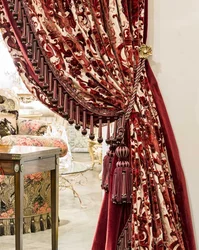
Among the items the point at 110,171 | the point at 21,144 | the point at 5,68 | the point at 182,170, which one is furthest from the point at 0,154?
the point at 5,68

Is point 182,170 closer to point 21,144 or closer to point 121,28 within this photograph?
point 121,28

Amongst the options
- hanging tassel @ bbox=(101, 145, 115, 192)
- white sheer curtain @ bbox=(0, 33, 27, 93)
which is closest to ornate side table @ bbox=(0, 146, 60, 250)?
hanging tassel @ bbox=(101, 145, 115, 192)

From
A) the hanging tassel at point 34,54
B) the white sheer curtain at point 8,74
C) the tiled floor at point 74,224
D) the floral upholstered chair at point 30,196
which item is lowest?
the tiled floor at point 74,224

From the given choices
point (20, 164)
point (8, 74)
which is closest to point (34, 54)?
point (20, 164)

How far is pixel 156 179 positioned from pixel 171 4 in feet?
2.53

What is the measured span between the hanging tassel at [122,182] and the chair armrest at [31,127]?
7.68 ft

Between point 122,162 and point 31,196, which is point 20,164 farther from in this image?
point 122,162

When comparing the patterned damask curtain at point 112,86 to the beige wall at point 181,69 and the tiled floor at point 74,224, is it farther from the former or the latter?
the tiled floor at point 74,224

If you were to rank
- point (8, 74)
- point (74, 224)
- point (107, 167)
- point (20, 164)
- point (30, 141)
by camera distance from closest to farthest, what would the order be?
point (107, 167), point (20, 164), point (30, 141), point (74, 224), point (8, 74)

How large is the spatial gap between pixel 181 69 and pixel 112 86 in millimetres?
345

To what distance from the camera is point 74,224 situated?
4.33 metres

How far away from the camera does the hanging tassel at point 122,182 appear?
7.58ft

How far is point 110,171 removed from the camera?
2.41 meters

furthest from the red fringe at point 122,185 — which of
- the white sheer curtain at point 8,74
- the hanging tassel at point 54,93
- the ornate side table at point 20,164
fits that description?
the white sheer curtain at point 8,74
